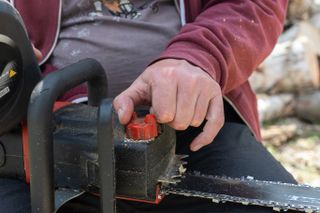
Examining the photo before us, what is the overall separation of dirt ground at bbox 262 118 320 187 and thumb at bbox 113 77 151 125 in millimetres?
1760

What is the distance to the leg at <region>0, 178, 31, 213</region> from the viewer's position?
1.03 meters

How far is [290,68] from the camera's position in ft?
11.3

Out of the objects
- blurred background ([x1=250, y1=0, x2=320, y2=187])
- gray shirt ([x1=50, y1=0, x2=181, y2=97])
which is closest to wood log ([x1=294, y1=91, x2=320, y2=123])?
blurred background ([x1=250, y1=0, x2=320, y2=187])

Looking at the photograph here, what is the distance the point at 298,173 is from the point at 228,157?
5.19 feet

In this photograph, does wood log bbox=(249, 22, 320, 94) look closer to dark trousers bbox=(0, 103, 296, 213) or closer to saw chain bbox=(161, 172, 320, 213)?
dark trousers bbox=(0, 103, 296, 213)

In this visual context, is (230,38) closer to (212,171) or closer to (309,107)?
(212,171)

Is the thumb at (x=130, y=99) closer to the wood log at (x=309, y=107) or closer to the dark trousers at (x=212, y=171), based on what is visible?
the dark trousers at (x=212, y=171)

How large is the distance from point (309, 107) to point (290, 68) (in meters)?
0.25

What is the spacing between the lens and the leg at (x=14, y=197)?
3.39 feet

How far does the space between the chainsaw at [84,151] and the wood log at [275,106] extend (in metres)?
2.30

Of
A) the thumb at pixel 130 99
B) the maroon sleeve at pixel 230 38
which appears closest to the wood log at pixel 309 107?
the maroon sleeve at pixel 230 38

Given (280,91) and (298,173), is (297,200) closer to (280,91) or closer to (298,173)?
(298,173)

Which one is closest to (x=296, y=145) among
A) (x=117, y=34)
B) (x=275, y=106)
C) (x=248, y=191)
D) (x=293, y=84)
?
(x=275, y=106)

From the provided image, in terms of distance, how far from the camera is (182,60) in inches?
40.9
